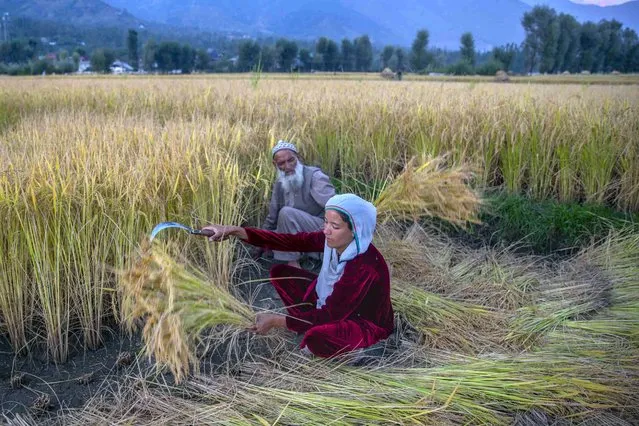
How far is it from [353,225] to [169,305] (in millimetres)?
814

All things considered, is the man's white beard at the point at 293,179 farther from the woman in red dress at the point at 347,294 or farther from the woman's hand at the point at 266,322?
the woman's hand at the point at 266,322

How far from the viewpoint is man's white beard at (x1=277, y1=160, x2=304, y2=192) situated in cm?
354

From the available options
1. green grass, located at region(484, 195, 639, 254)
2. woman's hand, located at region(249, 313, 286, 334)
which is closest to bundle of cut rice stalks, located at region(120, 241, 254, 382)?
woman's hand, located at region(249, 313, 286, 334)

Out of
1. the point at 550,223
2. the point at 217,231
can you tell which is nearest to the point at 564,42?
the point at 550,223

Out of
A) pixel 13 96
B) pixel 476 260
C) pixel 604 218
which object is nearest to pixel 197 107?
pixel 13 96

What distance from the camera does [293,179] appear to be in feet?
11.7

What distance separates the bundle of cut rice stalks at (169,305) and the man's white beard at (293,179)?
1.44 meters

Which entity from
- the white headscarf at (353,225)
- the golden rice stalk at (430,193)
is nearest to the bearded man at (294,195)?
the golden rice stalk at (430,193)

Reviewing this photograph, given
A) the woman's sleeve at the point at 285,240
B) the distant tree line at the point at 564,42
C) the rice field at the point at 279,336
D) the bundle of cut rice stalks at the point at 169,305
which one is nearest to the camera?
the bundle of cut rice stalks at the point at 169,305

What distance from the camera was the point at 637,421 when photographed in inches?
82.0

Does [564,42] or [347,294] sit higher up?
[564,42]

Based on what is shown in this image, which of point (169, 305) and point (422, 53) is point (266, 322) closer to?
point (169, 305)

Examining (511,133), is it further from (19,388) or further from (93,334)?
(19,388)

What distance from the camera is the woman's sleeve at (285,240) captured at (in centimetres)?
254
